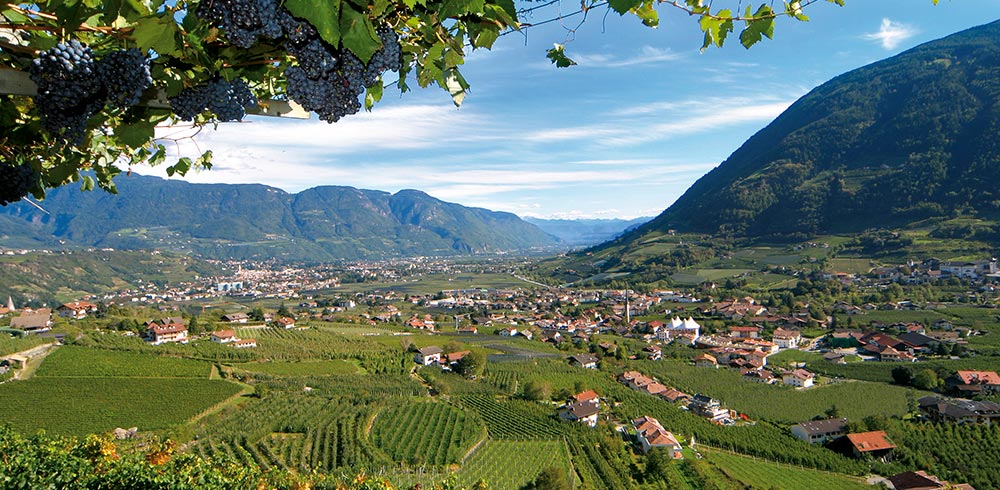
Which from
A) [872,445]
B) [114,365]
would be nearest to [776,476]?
[872,445]

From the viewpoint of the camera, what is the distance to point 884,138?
118 meters

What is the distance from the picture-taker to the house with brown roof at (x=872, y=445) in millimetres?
24672

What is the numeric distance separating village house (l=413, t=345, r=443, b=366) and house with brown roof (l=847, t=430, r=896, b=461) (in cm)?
2861

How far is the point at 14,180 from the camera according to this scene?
2.76 m

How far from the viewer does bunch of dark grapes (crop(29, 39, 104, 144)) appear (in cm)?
157

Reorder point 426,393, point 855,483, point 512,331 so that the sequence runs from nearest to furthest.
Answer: point 855,483 → point 426,393 → point 512,331

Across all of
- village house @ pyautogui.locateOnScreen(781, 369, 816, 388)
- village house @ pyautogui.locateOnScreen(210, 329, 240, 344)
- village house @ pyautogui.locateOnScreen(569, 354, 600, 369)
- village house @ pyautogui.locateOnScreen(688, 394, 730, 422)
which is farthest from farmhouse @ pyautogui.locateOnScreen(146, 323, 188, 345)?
village house @ pyautogui.locateOnScreen(781, 369, 816, 388)

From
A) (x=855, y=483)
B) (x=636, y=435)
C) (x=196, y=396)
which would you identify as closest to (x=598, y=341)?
(x=636, y=435)

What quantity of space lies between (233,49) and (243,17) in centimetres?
43

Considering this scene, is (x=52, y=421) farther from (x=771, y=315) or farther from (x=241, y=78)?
(x=771, y=315)

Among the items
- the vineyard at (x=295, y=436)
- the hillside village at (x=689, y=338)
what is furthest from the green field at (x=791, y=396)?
the vineyard at (x=295, y=436)

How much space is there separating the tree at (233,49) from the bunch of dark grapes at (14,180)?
1.04m

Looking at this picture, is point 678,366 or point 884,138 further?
point 884,138

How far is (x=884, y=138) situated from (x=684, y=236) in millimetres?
52005
